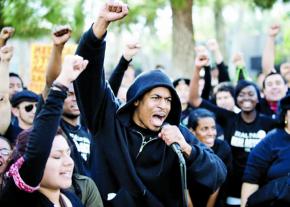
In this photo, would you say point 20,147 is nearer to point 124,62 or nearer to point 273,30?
point 124,62

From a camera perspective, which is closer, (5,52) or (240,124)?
(5,52)

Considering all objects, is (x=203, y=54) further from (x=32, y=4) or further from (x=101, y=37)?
(x=32, y=4)

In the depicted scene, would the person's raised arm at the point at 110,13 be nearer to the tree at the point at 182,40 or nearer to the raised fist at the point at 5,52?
the raised fist at the point at 5,52

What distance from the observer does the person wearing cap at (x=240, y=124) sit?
6.24 m

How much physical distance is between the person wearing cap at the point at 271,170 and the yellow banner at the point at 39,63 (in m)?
5.07

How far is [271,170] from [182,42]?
16.8 feet

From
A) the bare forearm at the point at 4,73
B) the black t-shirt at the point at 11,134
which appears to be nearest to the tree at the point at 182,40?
the black t-shirt at the point at 11,134

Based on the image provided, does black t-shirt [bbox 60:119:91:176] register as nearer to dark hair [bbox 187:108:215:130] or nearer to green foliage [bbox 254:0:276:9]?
dark hair [bbox 187:108:215:130]

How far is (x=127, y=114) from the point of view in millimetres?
3920

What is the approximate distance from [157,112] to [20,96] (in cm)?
254

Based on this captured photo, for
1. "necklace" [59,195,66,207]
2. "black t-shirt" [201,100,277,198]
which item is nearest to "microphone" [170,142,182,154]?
"necklace" [59,195,66,207]

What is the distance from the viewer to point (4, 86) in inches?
188

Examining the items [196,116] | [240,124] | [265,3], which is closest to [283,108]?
[196,116]

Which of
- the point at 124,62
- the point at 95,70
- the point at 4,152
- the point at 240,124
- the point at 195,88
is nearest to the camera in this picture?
the point at 95,70
